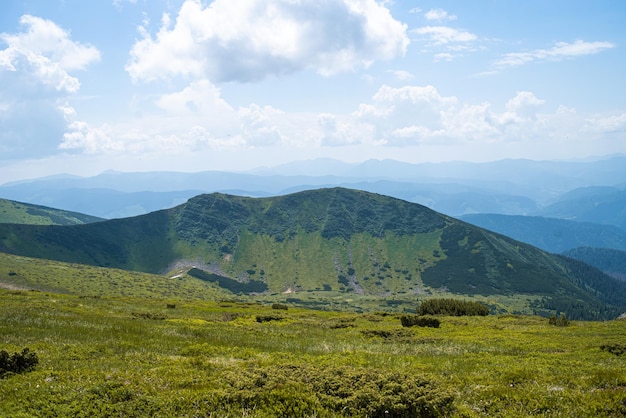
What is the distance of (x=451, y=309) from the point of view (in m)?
62.1

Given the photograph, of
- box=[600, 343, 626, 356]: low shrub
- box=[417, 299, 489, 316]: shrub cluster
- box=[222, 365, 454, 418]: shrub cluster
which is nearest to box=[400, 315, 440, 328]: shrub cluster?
box=[417, 299, 489, 316]: shrub cluster

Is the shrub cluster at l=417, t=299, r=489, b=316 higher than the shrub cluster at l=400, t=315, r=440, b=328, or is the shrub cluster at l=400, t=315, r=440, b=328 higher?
the shrub cluster at l=400, t=315, r=440, b=328

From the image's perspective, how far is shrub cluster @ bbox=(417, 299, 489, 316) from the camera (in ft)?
201

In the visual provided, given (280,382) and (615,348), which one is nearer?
(280,382)

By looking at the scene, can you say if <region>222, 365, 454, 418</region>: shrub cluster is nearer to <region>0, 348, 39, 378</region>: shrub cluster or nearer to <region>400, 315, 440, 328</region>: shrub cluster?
<region>0, 348, 39, 378</region>: shrub cluster

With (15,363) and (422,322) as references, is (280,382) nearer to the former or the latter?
(15,363)

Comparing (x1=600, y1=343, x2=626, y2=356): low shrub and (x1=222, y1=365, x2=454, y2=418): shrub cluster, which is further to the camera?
(x1=600, y1=343, x2=626, y2=356): low shrub

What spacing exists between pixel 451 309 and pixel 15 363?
59.3 m

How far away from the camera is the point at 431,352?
79.5 ft

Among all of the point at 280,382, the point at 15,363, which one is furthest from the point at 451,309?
the point at 15,363

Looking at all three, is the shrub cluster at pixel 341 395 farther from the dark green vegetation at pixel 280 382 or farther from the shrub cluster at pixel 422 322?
the shrub cluster at pixel 422 322

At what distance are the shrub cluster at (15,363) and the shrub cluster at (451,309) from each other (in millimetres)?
54797

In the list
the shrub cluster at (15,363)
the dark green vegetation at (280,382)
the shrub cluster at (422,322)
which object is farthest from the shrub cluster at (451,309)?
the shrub cluster at (15,363)

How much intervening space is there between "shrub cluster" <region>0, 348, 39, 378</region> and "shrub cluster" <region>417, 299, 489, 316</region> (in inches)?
2157
